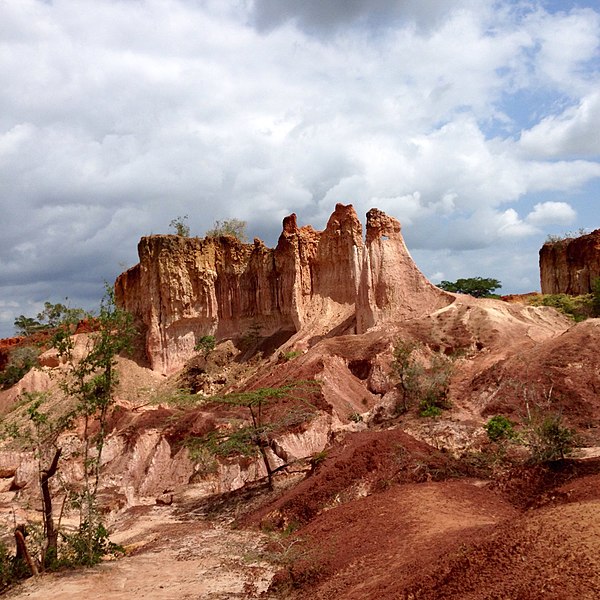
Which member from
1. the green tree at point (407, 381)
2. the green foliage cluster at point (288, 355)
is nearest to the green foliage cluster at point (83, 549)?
the green tree at point (407, 381)

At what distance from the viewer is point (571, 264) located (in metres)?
52.9

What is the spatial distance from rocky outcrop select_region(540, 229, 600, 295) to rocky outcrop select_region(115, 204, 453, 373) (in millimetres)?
22885

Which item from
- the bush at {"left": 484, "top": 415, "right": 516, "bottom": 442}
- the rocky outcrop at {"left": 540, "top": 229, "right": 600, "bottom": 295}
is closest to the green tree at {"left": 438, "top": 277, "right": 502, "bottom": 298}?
the rocky outcrop at {"left": 540, "top": 229, "right": 600, "bottom": 295}

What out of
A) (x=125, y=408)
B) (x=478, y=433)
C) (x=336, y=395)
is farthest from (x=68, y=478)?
(x=478, y=433)

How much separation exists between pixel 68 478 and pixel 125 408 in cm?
595

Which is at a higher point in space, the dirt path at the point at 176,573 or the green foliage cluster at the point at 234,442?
the green foliage cluster at the point at 234,442

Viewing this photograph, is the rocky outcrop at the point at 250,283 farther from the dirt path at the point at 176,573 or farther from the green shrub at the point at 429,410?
the dirt path at the point at 176,573

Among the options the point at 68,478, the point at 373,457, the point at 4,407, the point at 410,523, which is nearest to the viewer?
the point at 410,523

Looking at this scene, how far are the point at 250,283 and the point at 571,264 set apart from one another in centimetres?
2903

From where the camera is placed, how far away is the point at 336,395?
26.5 m

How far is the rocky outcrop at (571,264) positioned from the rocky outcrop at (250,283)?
901 inches

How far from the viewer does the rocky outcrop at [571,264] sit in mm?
50000

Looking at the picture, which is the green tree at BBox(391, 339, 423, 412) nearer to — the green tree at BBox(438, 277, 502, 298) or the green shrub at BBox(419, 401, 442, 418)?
the green shrub at BBox(419, 401, 442, 418)

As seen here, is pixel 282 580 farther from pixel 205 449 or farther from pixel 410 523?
pixel 205 449
